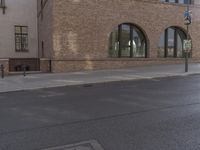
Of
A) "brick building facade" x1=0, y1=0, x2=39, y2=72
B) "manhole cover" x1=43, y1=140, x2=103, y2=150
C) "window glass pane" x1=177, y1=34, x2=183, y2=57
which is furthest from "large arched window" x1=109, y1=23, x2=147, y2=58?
"manhole cover" x1=43, y1=140, x2=103, y2=150

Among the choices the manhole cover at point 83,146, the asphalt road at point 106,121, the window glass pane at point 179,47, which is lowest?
the manhole cover at point 83,146

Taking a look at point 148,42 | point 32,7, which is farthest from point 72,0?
point 32,7

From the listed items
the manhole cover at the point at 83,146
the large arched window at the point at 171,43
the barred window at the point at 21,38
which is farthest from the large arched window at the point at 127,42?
the manhole cover at the point at 83,146

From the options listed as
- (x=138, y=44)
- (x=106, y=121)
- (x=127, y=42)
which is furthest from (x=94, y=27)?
(x=106, y=121)

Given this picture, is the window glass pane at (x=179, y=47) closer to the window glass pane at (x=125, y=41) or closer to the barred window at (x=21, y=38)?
the window glass pane at (x=125, y=41)

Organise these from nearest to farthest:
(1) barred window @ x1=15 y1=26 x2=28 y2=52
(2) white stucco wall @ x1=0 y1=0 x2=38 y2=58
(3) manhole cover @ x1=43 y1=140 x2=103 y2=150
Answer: (3) manhole cover @ x1=43 y1=140 x2=103 y2=150 → (2) white stucco wall @ x1=0 y1=0 x2=38 y2=58 → (1) barred window @ x1=15 y1=26 x2=28 y2=52

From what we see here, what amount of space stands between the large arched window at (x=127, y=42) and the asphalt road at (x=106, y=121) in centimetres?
1139

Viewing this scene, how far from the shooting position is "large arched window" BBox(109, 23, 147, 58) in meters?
20.2

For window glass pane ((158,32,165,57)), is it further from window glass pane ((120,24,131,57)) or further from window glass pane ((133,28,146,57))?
window glass pane ((120,24,131,57))

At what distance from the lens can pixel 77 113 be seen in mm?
6727

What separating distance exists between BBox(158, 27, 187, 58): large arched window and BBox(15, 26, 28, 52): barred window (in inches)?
558

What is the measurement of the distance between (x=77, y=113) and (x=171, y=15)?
702 inches

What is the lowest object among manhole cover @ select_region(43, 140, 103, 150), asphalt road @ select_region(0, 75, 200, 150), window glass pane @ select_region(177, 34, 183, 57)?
manhole cover @ select_region(43, 140, 103, 150)

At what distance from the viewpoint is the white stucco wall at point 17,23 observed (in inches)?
1006
